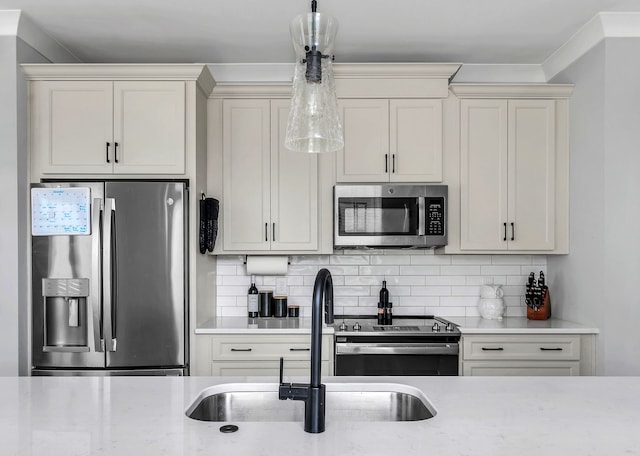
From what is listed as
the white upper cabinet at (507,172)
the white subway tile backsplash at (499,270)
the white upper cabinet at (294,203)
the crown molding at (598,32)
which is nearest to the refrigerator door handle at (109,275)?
the white upper cabinet at (294,203)

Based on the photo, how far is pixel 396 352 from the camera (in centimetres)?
311

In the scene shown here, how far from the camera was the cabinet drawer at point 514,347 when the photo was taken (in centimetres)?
314

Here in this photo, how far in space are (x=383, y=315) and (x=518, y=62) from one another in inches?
79.3

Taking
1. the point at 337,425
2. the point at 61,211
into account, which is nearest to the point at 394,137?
the point at 61,211

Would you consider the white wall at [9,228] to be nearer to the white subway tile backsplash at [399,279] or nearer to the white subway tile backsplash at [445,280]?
the white subway tile backsplash at [399,279]

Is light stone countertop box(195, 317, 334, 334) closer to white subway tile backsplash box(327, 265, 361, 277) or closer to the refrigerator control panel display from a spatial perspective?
white subway tile backsplash box(327, 265, 361, 277)

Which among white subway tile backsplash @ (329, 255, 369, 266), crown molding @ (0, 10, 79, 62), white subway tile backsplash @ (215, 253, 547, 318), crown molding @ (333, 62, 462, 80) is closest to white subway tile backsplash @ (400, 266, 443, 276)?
white subway tile backsplash @ (215, 253, 547, 318)

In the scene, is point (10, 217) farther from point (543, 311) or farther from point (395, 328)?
point (543, 311)

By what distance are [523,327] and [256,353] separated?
1637 mm

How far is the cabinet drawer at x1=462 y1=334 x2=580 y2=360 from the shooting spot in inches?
124

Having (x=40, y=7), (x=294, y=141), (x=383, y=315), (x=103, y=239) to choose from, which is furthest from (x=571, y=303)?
(x=40, y=7)

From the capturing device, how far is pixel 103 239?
295cm

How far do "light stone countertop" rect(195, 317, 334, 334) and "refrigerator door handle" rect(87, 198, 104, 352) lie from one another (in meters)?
0.54

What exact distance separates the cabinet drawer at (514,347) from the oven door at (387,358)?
15 cm
